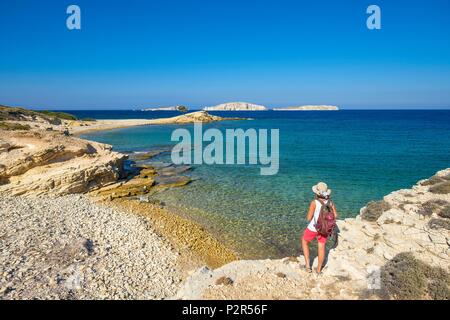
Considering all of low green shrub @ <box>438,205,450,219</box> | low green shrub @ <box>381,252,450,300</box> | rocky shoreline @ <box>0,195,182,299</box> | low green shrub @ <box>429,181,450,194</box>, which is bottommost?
rocky shoreline @ <box>0,195,182,299</box>

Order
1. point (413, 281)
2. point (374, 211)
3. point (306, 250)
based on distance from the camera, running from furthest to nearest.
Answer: point (374, 211)
point (306, 250)
point (413, 281)

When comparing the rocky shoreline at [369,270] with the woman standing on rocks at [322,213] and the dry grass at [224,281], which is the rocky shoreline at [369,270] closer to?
the dry grass at [224,281]

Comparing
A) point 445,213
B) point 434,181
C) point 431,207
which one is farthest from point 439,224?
point 434,181

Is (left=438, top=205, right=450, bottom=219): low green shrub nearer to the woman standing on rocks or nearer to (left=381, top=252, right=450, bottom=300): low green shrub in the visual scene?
(left=381, top=252, right=450, bottom=300): low green shrub

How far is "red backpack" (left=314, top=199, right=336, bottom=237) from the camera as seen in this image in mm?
8102

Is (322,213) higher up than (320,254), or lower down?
higher up

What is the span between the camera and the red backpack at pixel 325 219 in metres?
8.10

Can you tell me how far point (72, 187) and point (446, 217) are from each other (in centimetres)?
1911

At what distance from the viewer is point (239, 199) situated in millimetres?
19938

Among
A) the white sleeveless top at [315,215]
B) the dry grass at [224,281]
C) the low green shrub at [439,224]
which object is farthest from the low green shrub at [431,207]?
the dry grass at [224,281]

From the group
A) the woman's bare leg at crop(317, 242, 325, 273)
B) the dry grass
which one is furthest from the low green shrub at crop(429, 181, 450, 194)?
the dry grass

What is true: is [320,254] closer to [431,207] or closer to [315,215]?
[315,215]

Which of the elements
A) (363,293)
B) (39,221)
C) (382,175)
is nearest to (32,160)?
(39,221)

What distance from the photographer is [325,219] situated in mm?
8117
